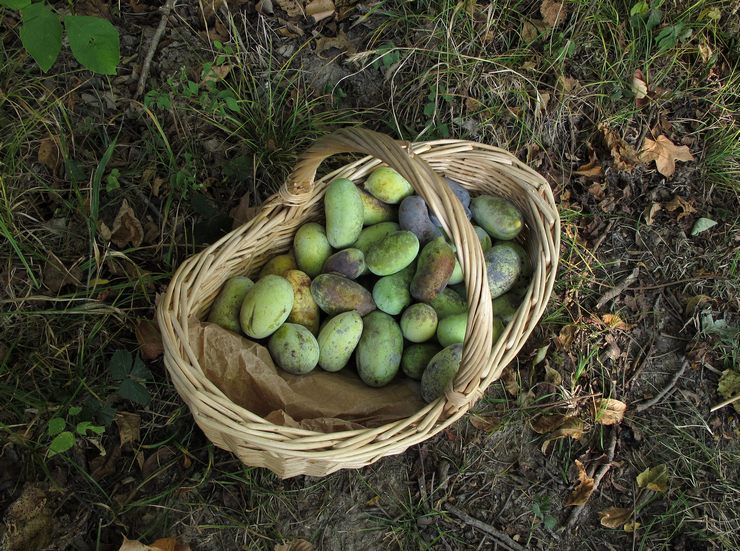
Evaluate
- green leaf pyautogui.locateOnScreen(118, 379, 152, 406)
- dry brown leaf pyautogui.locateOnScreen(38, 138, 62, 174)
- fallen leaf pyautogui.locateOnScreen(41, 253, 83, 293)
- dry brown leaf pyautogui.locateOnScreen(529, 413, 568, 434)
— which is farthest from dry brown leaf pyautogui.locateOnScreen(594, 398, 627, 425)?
dry brown leaf pyautogui.locateOnScreen(38, 138, 62, 174)

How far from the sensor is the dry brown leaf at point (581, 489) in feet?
5.64

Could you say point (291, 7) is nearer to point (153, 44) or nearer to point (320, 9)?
point (320, 9)

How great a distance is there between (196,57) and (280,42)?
12.6 inches

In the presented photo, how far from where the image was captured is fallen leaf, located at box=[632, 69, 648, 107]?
7.50 feet

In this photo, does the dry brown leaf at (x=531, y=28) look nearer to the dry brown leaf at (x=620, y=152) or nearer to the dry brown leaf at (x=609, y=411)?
the dry brown leaf at (x=620, y=152)

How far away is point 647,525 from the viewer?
1.70 meters

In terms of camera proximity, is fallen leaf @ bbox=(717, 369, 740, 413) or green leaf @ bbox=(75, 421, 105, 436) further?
fallen leaf @ bbox=(717, 369, 740, 413)

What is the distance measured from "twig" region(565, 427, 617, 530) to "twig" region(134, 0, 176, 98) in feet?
6.38

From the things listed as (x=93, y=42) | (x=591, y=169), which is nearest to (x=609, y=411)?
(x=591, y=169)

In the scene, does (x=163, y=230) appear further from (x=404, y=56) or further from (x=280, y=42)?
(x=404, y=56)

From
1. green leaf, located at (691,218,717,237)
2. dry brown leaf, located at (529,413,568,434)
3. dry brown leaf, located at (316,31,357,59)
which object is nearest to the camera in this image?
dry brown leaf, located at (529,413,568,434)

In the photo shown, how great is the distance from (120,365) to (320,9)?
152 centimetres

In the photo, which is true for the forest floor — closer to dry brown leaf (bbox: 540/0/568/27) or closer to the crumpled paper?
dry brown leaf (bbox: 540/0/568/27)

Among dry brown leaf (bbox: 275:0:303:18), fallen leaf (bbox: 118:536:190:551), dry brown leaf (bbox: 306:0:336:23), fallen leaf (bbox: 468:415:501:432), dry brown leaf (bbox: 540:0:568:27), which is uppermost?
dry brown leaf (bbox: 275:0:303:18)
